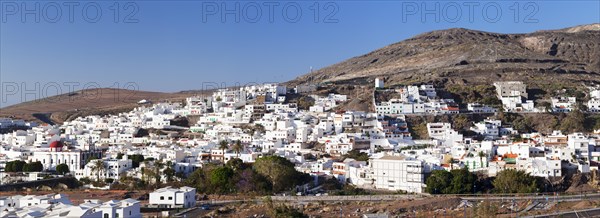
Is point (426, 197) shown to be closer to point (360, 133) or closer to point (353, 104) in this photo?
point (360, 133)

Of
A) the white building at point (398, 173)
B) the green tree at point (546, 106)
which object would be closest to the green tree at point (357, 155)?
the white building at point (398, 173)

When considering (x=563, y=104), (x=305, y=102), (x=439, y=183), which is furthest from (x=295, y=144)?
(x=563, y=104)

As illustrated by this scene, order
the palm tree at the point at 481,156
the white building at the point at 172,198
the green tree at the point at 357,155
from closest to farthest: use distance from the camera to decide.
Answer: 1. the white building at the point at 172,198
2. the palm tree at the point at 481,156
3. the green tree at the point at 357,155

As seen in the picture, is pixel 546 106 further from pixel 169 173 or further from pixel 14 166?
pixel 14 166

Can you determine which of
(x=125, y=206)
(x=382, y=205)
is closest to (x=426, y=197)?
(x=382, y=205)

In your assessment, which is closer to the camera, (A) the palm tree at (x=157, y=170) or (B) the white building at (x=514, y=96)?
(A) the palm tree at (x=157, y=170)

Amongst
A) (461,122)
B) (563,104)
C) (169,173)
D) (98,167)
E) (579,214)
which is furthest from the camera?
(563,104)

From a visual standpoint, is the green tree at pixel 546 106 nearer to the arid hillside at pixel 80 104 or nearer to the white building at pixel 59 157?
the white building at pixel 59 157
